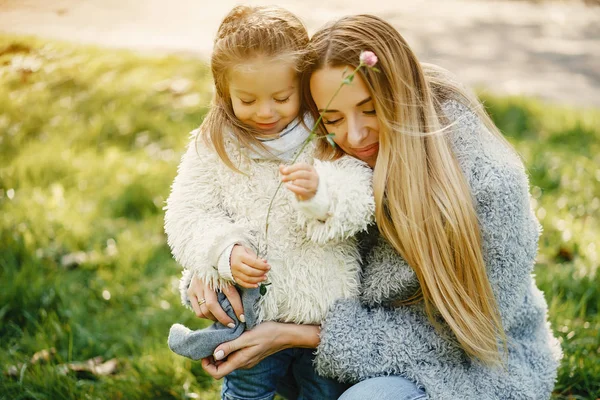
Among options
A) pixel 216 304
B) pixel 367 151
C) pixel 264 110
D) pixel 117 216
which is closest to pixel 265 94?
pixel 264 110

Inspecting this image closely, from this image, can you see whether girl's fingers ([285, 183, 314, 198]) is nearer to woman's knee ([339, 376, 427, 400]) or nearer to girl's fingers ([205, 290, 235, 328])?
girl's fingers ([205, 290, 235, 328])

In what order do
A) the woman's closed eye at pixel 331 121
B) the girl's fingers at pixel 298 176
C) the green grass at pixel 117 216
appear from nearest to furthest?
1. the girl's fingers at pixel 298 176
2. the woman's closed eye at pixel 331 121
3. the green grass at pixel 117 216

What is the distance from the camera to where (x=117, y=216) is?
3441 millimetres

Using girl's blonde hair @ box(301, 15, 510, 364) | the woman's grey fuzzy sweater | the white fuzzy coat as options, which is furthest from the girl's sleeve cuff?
the woman's grey fuzzy sweater

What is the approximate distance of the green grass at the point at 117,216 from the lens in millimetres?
2332

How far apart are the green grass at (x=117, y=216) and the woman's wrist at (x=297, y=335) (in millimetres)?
599

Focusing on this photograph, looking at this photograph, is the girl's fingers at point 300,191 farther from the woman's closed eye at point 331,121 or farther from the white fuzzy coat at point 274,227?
the woman's closed eye at point 331,121

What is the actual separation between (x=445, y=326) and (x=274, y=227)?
1.75ft

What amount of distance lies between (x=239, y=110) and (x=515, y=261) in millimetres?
835

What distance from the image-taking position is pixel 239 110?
1.83 metres

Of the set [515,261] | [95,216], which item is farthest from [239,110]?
[95,216]

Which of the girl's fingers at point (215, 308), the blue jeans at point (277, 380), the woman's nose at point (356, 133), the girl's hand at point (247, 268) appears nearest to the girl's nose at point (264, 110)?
the woman's nose at point (356, 133)

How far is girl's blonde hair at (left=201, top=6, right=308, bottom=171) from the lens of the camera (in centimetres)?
176

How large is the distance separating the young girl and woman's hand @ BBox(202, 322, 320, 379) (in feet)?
0.10
